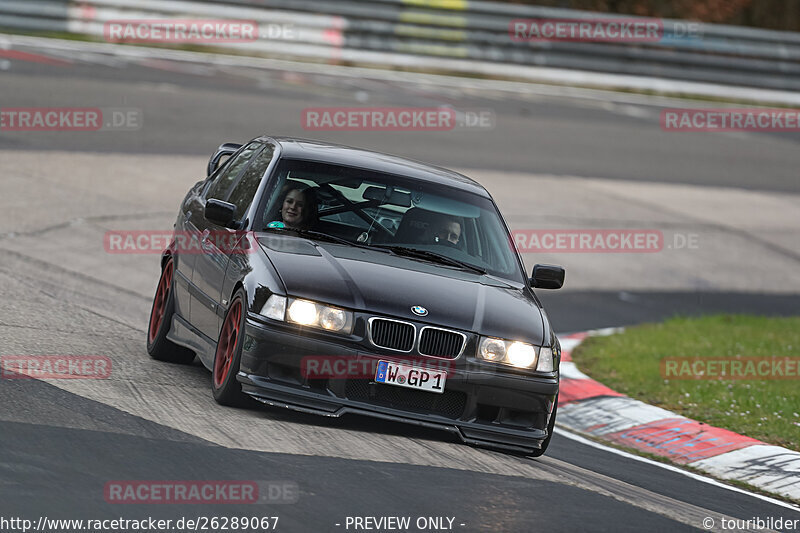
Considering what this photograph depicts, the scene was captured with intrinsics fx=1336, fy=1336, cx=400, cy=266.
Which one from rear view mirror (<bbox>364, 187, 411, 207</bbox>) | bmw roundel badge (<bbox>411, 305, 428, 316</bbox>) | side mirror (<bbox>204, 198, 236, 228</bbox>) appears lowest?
bmw roundel badge (<bbox>411, 305, 428, 316</bbox>)

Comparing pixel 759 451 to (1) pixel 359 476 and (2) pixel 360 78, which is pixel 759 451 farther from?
(2) pixel 360 78

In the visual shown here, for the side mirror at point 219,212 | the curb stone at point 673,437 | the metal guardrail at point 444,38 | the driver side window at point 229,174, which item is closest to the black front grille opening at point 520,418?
the curb stone at point 673,437

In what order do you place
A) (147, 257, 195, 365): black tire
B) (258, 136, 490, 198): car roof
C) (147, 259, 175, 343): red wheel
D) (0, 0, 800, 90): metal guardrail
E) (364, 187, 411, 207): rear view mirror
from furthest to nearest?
(0, 0, 800, 90): metal guardrail → (147, 259, 175, 343): red wheel → (147, 257, 195, 365): black tire → (258, 136, 490, 198): car roof → (364, 187, 411, 207): rear view mirror

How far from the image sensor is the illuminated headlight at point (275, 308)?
7.09m

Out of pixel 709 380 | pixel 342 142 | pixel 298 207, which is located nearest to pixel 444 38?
pixel 342 142

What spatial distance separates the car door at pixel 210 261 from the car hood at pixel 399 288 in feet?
1.43

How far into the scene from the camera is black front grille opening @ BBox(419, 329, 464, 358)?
23.4ft

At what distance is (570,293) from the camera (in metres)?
15.1

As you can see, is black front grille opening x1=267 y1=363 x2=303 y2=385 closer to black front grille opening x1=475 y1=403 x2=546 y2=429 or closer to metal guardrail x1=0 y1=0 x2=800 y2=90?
black front grille opening x1=475 y1=403 x2=546 y2=429

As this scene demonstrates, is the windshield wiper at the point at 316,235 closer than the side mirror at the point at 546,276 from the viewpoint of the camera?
Yes

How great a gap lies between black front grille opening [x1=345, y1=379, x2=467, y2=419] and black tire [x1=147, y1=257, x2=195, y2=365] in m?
2.24

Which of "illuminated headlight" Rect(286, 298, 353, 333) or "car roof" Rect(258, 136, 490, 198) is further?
"car roof" Rect(258, 136, 490, 198)

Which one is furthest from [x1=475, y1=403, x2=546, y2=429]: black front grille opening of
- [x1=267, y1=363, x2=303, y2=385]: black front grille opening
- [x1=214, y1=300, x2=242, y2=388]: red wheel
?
[x1=214, y1=300, x2=242, y2=388]: red wheel

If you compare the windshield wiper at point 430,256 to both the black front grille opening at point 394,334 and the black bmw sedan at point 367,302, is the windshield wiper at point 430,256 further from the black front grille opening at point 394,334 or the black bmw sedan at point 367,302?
the black front grille opening at point 394,334
